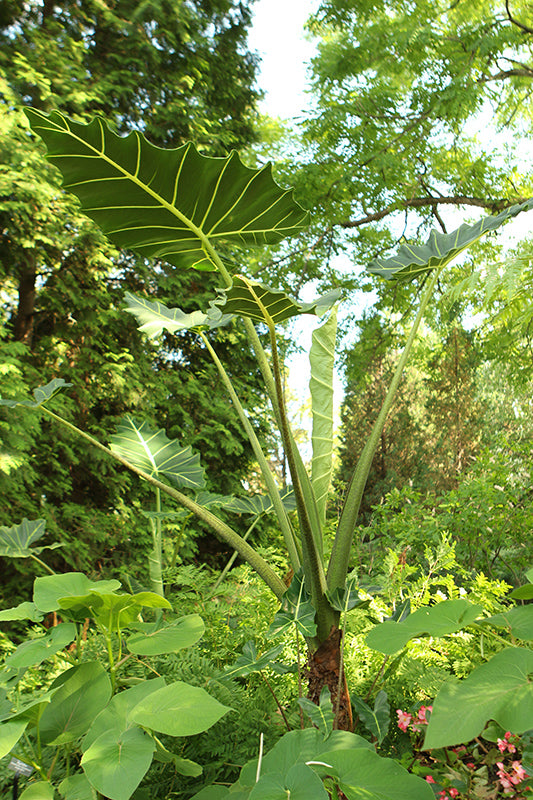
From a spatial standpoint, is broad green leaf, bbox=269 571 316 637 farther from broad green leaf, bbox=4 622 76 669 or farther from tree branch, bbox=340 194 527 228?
tree branch, bbox=340 194 527 228

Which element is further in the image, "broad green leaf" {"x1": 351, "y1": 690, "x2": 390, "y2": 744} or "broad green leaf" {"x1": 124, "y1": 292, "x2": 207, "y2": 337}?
"broad green leaf" {"x1": 124, "y1": 292, "x2": 207, "y2": 337}

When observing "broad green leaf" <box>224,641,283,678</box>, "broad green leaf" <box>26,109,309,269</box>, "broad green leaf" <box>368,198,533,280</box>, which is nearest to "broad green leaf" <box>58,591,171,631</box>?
"broad green leaf" <box>224,641,283,678</box>

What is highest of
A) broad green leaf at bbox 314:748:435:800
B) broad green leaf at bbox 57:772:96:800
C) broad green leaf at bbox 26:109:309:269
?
broad green leaf at bbox 26:109:309:269

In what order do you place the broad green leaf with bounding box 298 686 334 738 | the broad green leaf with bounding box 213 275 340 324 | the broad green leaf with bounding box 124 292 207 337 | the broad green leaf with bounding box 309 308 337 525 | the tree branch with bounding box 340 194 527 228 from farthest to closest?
the tree branch with bounding box 340 194 527 228, the broad green leaf with bounding box 309 308 337 525, the broad green leaf with bounding box 124 292 207 337, the broad green leaf with bounding box 213 275 340 324, the broad green leaf with bounding box 298 686 334 738

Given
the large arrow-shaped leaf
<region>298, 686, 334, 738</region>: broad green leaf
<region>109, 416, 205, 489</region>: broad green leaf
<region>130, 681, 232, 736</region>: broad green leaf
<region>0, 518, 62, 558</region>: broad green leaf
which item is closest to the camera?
<region>130, 681, 232, 736</region>: broad green leaf

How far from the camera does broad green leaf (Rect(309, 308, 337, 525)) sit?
51.0 inches

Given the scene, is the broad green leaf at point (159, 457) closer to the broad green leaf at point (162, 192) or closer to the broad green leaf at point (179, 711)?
the broad green leaf at point (162, 192)

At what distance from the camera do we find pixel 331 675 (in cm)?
107

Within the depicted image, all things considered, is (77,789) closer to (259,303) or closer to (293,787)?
(293,787)

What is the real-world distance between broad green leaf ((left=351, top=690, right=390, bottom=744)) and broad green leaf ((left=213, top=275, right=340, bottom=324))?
0.77m

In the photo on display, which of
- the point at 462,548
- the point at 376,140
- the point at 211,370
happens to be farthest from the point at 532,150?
the point at 462,548

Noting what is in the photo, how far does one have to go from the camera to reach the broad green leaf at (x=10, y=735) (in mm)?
599

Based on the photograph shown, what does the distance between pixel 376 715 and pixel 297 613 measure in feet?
0.79

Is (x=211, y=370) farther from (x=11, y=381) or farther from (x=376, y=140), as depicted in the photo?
(x=376, y=140)
